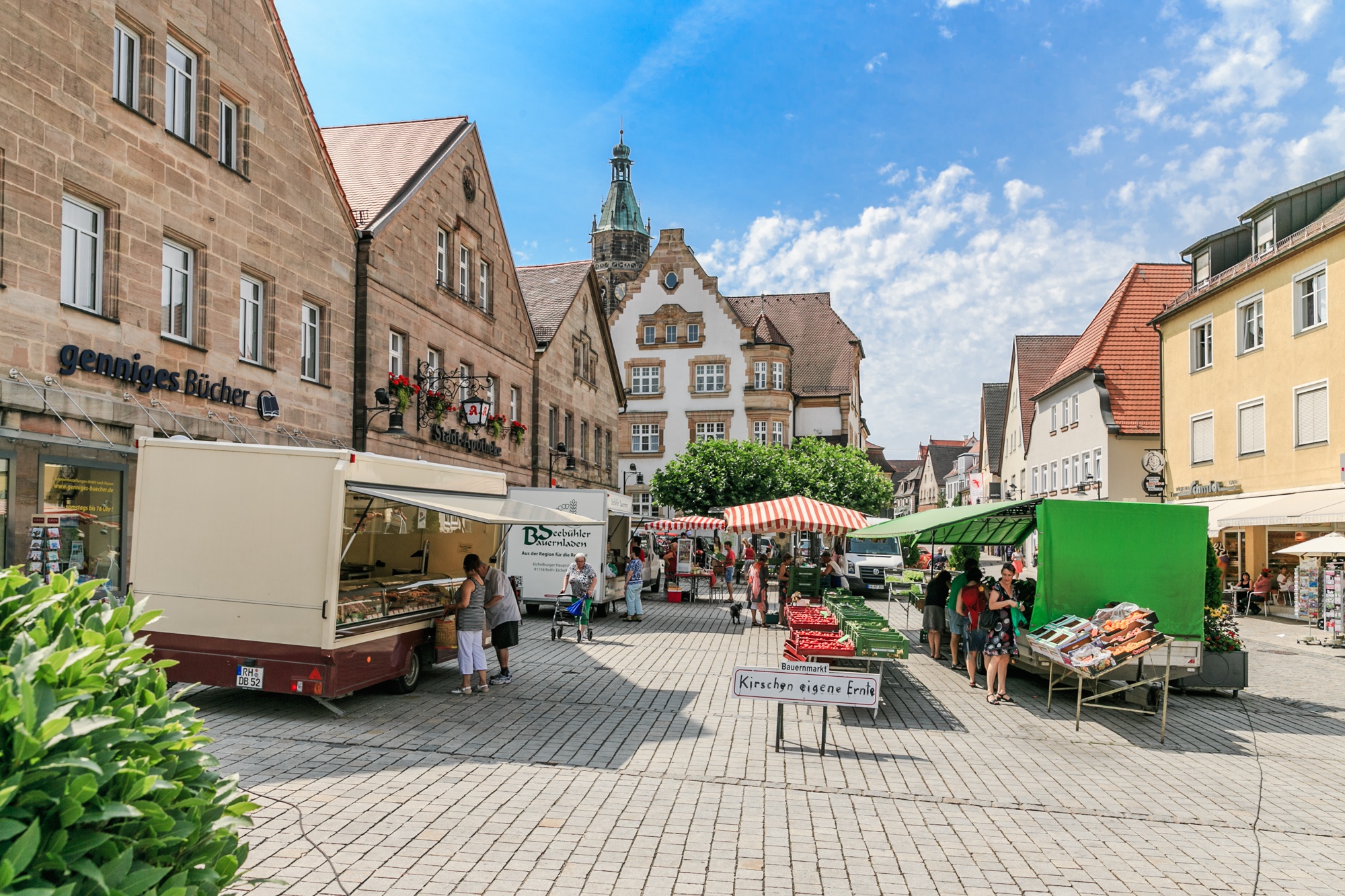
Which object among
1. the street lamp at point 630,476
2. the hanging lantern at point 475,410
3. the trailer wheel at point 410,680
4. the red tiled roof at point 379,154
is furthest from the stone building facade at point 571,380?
the trailer wheel at point 410,680

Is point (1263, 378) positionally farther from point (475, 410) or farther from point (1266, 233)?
point (475, 410)

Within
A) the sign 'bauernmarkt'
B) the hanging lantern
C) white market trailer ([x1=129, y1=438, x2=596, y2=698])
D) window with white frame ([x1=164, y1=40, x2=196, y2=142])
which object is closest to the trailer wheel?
white market trailer ([x1=129, y1=438, x2=596, y2=698])

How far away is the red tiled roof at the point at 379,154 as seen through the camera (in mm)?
22312

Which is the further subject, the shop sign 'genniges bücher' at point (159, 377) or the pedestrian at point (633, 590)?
the pedestrian at point (633, 590)

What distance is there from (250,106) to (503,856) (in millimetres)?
15017

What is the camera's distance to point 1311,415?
80.4 feet

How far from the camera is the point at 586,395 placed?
123 feet

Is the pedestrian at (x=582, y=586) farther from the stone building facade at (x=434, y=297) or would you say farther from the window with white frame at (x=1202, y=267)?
the window with white frame at (x=1202, y=267)

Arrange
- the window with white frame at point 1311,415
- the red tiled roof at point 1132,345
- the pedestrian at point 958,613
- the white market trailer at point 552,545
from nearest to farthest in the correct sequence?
the pedestrian at point 958,613
the white market trailer at point 552,545
the window with white frame at point 1311,415
the red tiled roof at point 1132,345

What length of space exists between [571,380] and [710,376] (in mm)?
25567

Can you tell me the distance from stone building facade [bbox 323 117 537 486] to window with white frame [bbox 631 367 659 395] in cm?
2972

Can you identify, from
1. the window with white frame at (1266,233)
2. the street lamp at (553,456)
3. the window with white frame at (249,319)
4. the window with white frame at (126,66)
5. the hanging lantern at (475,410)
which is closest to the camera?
the window with white frame at (126,66)

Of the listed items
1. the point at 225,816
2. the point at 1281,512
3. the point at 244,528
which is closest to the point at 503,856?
the point at 225,816

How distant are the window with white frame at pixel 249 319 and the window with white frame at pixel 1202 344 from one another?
26.4 metres
